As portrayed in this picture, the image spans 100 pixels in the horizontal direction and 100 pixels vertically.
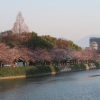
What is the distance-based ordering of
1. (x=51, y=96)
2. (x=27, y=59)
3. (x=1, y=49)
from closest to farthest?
(x=51, y=96) < (x=1, y=49) < (x=27, y=59)

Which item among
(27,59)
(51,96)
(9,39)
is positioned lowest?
(51,96)

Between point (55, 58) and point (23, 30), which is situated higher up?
point (23, 30)

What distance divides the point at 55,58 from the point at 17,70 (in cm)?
2104

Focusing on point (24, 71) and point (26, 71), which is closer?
point (24, 71)

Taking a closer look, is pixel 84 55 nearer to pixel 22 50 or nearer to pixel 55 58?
pixel 55 58

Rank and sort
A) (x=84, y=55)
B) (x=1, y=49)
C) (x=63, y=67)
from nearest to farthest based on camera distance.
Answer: (x=1, y=49) < (x=63, y=67) < (x=84, y=55)

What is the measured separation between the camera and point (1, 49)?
46812 mm

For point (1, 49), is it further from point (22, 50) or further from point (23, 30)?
point (23, 30)

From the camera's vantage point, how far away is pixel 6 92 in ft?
96.1

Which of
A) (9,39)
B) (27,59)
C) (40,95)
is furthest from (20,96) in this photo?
(9,39)

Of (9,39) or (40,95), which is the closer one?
(40,95)

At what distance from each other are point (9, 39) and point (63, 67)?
576 inches

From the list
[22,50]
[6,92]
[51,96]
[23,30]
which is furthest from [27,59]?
[51,96]

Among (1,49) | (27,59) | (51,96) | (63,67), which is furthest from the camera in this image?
(63,67)
